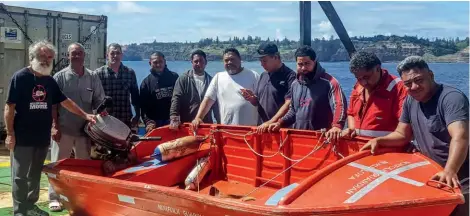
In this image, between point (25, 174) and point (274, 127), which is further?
point (274, 127)

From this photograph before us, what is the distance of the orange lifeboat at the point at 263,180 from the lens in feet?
11.8

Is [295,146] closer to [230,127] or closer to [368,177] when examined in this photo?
[230,127]

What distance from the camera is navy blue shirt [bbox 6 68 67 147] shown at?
16.1 feet

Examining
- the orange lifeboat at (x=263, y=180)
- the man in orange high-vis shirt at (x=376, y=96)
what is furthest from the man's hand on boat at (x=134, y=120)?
the man in orange high-vis shirt at (x=376, y=96)

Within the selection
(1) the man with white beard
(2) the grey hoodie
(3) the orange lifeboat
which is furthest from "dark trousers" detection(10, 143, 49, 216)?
(2) the grey hoodie

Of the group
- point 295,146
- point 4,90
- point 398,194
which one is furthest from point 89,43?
point 398,194

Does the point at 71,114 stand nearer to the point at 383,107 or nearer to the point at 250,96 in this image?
the point at 250,96

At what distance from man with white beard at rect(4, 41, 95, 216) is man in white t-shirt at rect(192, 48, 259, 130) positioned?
1.74m

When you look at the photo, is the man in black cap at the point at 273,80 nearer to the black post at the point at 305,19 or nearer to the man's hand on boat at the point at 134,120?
the man's hand on boat at the point at 134,120

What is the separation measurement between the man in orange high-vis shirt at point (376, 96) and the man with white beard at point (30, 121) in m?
2.82

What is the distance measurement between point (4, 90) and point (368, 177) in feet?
25.7

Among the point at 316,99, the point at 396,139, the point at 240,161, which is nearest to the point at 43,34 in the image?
the point at 240,161

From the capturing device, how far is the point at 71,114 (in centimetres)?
573

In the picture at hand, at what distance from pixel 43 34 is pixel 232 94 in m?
5.34
